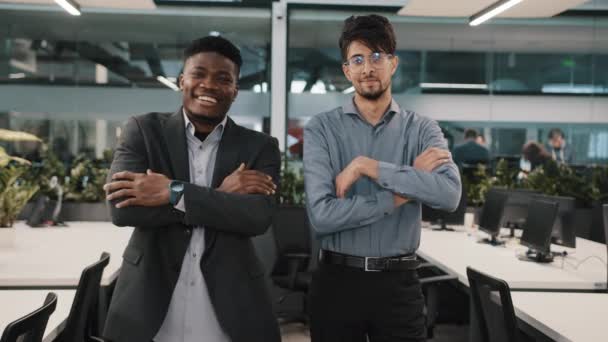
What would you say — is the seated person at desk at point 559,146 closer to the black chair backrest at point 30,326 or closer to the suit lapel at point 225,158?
the suit lapel at point 225,158

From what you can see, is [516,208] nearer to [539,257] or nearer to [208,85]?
[539,257]

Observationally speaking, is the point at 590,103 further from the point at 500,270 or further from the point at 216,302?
the point at 216,302

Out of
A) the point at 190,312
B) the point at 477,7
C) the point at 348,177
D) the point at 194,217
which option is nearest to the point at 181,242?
the point at 194,217

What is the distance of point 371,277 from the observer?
1.86m

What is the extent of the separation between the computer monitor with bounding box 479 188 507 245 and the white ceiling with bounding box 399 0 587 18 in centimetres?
185

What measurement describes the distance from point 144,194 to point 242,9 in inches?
226

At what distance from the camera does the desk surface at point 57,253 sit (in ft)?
9.11

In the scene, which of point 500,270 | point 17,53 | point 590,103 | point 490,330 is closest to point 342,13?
point 590,103

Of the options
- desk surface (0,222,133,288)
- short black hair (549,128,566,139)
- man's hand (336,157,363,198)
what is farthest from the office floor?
short black hair (549,128,566,139)

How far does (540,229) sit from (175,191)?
9.09 ft

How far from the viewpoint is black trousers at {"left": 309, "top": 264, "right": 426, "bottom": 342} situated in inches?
71.4

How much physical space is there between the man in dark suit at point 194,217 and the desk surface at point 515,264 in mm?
1846

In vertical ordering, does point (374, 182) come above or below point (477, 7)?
below

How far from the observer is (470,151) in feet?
22.9
